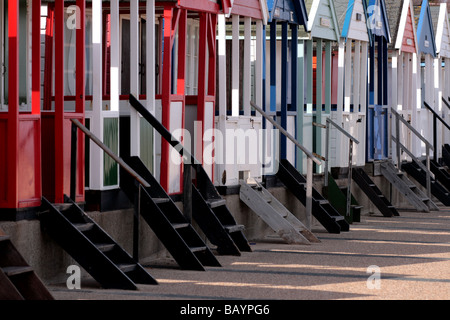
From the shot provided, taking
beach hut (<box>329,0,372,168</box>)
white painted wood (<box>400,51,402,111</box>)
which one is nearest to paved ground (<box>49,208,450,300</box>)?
beach hut (<box>329,0,372,168</box>)

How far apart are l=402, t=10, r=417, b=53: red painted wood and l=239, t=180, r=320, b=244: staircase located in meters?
8.96

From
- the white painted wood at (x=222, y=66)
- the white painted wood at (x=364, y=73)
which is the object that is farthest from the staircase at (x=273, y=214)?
the white painted wood at (x=364, y=73)

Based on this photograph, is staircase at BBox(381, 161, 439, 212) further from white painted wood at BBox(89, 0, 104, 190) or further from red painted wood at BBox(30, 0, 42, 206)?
red painted wood at BBox(30, 0, 42, 206)

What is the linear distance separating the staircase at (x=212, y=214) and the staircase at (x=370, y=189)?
20.8ft

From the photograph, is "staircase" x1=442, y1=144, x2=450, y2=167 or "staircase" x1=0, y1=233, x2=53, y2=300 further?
"staircase" x1=442, y1=144, x2=450, y2=167

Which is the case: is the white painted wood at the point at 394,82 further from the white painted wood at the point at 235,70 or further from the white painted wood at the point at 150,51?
the white painted wood at the point at 150,51

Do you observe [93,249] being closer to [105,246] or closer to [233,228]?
[105,246]

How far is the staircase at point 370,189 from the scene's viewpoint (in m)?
20.1

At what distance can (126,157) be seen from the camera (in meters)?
12.8

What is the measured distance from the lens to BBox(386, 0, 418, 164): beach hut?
23375 millimetres

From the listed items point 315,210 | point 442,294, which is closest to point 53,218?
point 442,294

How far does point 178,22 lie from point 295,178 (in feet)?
13.9

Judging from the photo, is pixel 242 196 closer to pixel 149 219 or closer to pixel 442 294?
pixel 149 219

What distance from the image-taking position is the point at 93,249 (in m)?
10.6
